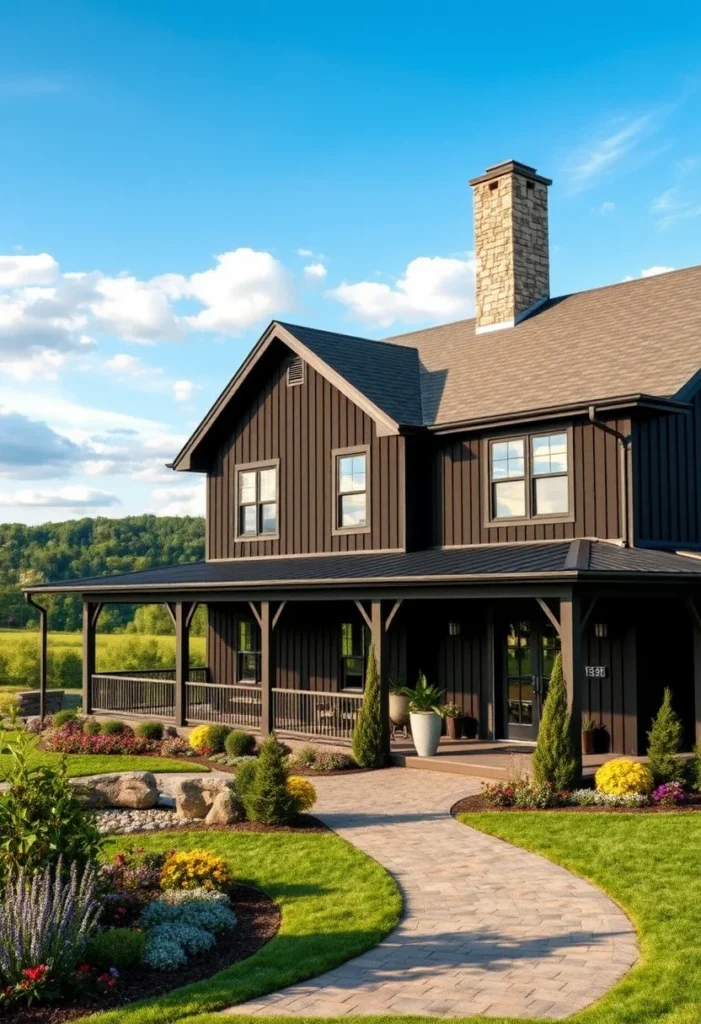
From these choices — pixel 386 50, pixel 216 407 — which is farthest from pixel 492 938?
pixel 216 407

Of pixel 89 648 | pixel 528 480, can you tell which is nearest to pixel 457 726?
pixel 528 480

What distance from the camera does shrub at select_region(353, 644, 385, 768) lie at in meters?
16.9

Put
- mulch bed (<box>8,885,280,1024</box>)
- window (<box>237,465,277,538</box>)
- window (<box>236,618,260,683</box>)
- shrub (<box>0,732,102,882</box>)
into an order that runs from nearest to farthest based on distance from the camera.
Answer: mulch bed (<box>8,885,280,1024</box>) → shrub (<box>0,732,102,882</box>) → window (<box>237,465,277,538</box>) → window (<box>236,618,260,683</box>)

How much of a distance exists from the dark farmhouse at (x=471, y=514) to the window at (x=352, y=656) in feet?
0.15

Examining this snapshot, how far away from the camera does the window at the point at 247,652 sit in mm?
23516

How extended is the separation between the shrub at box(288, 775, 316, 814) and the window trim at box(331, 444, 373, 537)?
858 cm

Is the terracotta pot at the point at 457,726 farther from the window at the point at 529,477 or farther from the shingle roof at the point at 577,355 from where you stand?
the shingle roof at the point at 577,355

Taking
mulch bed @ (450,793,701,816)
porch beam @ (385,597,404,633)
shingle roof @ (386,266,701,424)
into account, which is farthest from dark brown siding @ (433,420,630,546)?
mulch bed @ (450,793,701,816)

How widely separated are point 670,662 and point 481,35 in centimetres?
1093

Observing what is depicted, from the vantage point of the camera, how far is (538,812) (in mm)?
13133

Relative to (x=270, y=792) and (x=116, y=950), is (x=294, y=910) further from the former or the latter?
(x=270, y=792)

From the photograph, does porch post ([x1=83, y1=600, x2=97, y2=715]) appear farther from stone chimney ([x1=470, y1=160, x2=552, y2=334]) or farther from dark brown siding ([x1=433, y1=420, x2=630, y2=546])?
stone chimney ([x1=470, y1=160, x2=552, y2=334])

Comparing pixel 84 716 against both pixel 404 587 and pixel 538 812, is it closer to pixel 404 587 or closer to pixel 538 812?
pixel 404 587

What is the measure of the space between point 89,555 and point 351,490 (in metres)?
49.6
